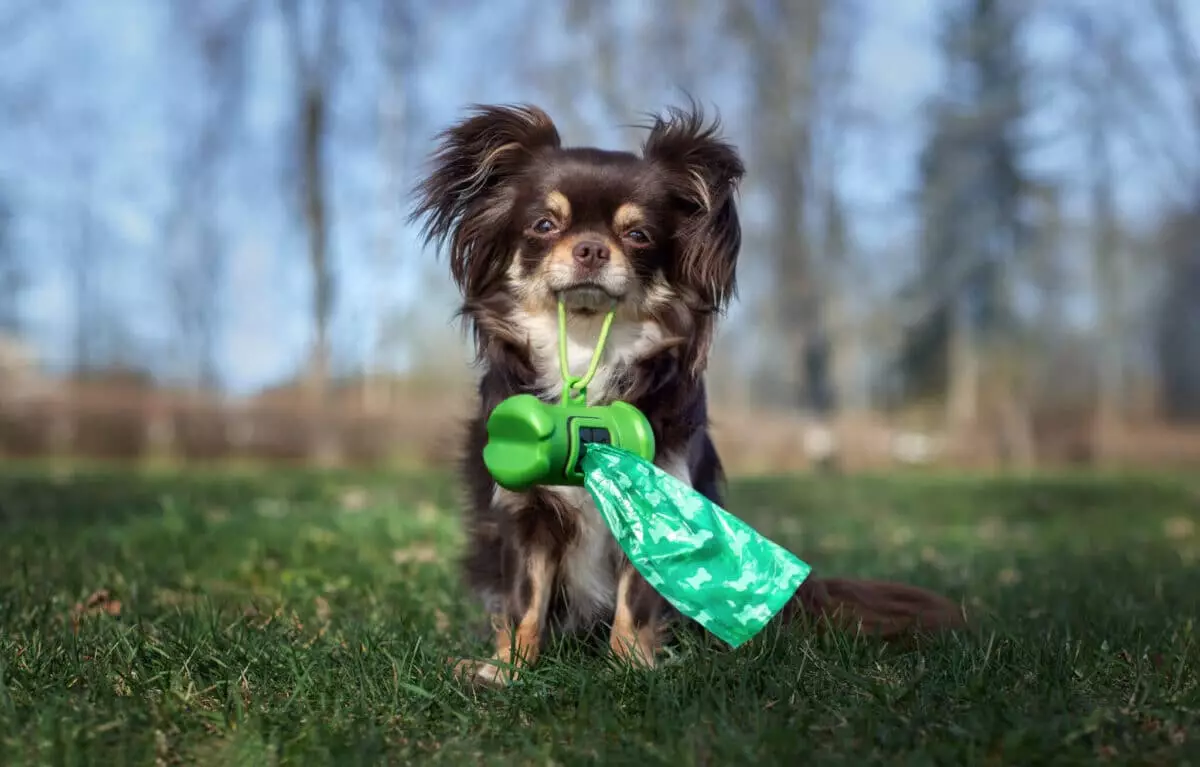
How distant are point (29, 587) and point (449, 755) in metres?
2.55

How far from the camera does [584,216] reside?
3268 mm

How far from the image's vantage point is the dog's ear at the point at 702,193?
3307 millimetres

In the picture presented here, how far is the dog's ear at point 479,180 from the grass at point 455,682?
1.30 m

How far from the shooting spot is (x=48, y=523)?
227 inches

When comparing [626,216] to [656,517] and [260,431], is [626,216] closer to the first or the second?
[656,517]

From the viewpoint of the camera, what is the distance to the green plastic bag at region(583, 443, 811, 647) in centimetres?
265

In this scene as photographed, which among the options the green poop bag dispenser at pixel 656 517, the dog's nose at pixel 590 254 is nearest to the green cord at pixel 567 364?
the dog's nose at pixel 590 254

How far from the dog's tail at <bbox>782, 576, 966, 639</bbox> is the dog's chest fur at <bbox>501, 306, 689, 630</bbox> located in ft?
1.99

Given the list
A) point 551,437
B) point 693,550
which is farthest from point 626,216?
point 693,550

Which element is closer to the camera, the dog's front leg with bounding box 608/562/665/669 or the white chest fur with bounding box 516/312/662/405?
the dog's front leg with bounding box 608/562/665/669

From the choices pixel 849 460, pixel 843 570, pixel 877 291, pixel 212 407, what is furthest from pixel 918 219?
pixel 843 570

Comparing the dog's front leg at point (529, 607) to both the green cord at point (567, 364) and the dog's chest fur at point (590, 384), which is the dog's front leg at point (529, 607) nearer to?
the dog's chest fur at point (590, 384)

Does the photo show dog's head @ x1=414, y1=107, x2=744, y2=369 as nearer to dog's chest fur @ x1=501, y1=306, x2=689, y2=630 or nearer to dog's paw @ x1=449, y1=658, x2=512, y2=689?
dog's chest fur @ x1=501, y1=306, x2=689, y2=630

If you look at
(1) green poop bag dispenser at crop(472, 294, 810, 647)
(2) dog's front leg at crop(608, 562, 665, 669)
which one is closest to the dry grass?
(2) dog's front leg at crop(608, 562, 665, 669)
